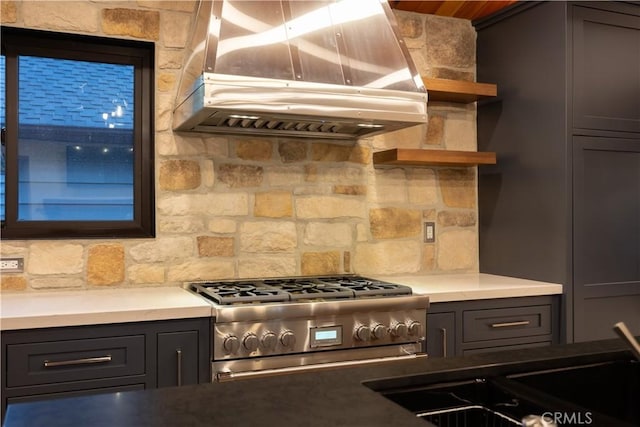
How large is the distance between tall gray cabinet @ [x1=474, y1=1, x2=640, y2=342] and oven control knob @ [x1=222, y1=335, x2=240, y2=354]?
5.19 ft

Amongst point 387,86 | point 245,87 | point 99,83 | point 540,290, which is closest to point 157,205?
point 99,83

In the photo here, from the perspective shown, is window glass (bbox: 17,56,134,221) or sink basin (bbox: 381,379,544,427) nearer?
sink basin (bbox: 381,379,544,427)

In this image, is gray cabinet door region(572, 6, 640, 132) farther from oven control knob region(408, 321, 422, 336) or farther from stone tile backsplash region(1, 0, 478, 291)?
oven control knob region(408, 321, 422, 336)

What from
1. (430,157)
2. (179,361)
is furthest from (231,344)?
(430,157)

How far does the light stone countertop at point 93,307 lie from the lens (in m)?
1.97

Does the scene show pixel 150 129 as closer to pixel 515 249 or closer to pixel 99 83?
pixel 99 83

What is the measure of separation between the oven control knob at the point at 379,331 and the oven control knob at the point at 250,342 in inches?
19.9

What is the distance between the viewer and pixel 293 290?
2.50 meters

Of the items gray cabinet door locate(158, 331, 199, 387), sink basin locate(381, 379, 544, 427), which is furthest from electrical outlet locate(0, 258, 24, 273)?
sink basin locate(381, 379, 544, 427)

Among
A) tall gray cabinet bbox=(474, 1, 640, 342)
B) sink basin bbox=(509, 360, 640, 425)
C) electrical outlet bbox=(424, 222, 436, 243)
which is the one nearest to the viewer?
sink basin bbox=(509, 360, 640, 425)

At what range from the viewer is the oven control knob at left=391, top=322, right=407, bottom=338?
245 cm

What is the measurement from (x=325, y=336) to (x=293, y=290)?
0.27 metres

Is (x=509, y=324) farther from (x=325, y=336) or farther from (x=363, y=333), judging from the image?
(x=325, y=336)

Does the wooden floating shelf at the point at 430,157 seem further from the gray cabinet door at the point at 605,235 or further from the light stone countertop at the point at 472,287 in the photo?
the light stone countertop at the point at 472,287
